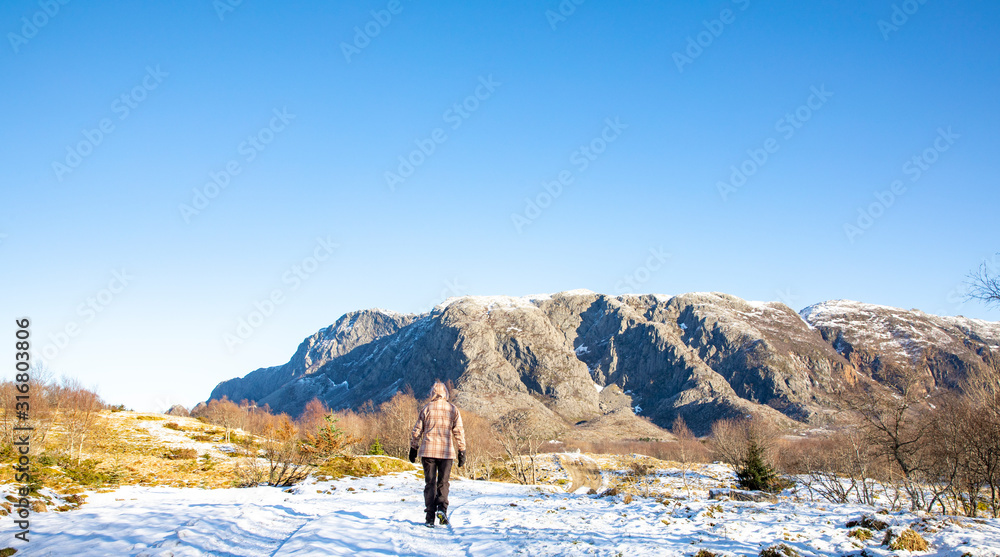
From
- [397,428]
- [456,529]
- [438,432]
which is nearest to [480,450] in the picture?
[397,428]

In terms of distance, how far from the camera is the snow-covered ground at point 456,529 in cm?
778

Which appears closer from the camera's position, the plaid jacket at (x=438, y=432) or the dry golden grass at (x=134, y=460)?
the plaid jacket at (x=438, y=432)

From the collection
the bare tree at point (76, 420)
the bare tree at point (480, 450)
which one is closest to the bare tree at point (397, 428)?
the bare tree at point (480, 450)

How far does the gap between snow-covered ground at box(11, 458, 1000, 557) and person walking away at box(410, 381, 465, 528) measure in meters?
0.50

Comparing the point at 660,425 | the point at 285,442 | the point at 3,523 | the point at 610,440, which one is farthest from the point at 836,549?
the point at 660,425

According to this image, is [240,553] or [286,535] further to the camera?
[286,535]

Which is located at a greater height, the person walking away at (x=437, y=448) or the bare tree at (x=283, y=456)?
the person walking away at (x=437, y=448)

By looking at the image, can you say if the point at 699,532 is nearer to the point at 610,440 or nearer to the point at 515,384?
the point at 610,440

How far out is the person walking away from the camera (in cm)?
965

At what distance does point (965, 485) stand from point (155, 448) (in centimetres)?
4378

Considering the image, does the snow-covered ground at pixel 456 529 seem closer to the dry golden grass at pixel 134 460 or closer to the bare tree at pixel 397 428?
the dry golden grass at pixel 134 460

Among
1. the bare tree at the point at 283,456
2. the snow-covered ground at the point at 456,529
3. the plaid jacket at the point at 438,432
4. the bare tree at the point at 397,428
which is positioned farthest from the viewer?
the bare tree at the point at 397,428

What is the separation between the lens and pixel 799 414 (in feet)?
563

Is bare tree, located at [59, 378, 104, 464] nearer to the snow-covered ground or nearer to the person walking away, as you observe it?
the snow-covered ground
